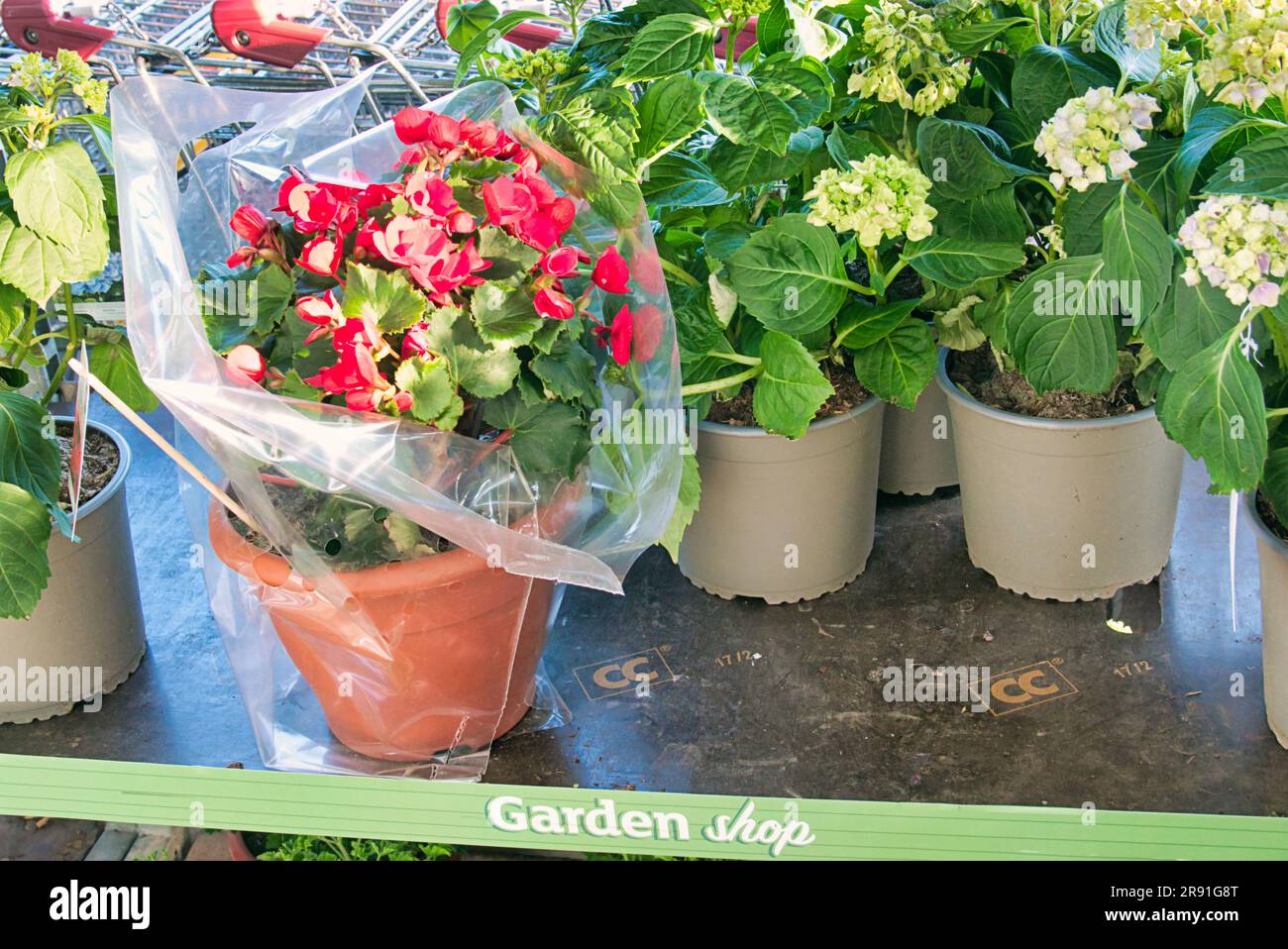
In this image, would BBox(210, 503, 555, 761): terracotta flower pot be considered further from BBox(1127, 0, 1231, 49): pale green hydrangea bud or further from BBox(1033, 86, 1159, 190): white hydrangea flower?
BBox(1127, 0, 1231, 49): pale green hydrangea bud

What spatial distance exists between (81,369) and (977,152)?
998 mm

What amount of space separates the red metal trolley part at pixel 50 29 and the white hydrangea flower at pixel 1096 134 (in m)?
2.01

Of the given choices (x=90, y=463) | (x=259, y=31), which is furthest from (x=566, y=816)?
(x=259, y=31)

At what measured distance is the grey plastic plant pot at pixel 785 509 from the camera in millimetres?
1645

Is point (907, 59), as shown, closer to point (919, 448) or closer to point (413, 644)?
point (919, 448)

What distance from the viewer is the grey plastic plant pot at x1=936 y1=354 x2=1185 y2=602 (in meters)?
1.61

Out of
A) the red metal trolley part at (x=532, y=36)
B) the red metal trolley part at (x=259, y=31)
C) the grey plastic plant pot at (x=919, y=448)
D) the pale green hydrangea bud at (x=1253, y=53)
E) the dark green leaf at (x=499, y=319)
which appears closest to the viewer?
the pale green hydrangea bud at (x=1253, y=53)

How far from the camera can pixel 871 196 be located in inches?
55.9

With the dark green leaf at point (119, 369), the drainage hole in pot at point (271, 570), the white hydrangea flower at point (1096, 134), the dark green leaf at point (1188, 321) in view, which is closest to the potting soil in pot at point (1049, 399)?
the dark green leaf at point (1188, 321)

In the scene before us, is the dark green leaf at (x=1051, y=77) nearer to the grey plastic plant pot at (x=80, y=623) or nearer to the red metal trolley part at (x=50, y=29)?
the grey plastic plant pot at (x=80, y=623)

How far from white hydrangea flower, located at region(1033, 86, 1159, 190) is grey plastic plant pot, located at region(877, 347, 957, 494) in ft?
2.05

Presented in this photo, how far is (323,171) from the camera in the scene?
1.39m

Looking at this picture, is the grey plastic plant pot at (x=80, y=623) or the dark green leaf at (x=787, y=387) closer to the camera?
the dark green leaf at (x=787, y=387)

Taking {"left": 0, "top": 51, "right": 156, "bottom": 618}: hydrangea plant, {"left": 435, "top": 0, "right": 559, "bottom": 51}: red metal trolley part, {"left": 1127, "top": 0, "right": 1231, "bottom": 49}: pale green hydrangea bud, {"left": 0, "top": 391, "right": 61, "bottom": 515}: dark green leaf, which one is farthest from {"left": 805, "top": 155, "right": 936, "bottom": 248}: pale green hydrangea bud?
{"left": 435, "top": 0, "right": 559, "bottom": 51}: red metal trolley part
